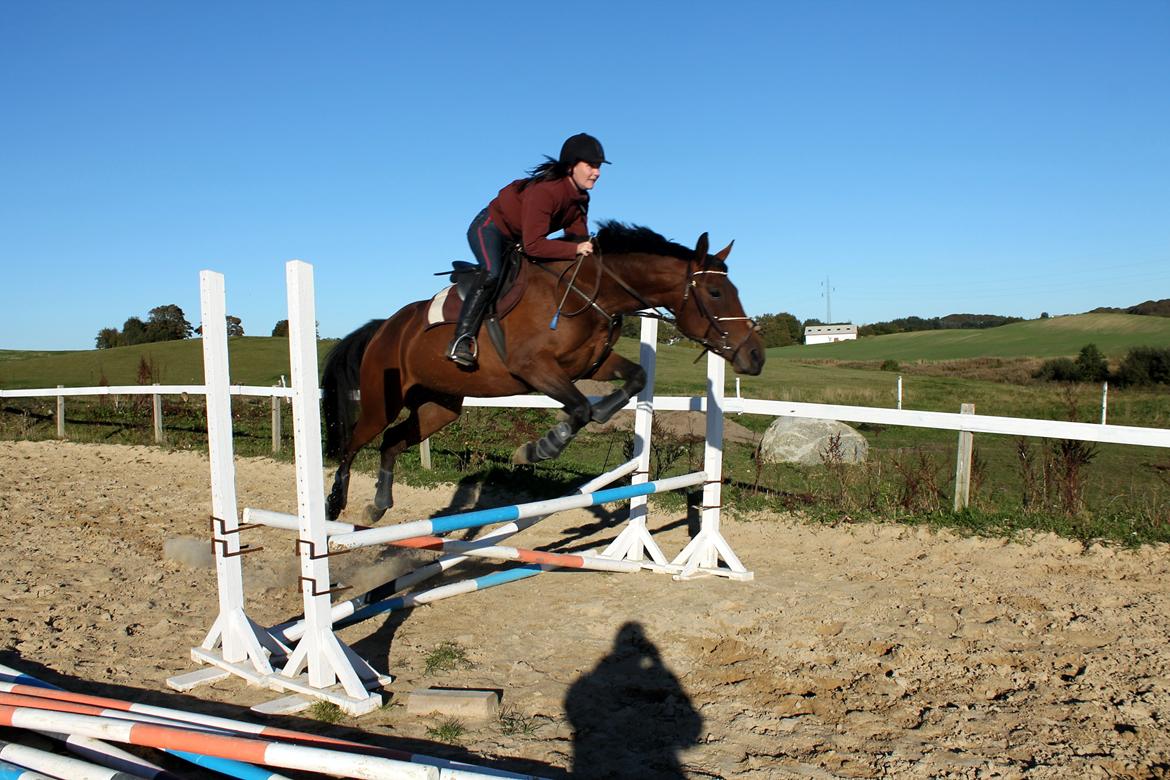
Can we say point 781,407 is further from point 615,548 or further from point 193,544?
point 193,544

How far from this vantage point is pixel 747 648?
408 centimetres

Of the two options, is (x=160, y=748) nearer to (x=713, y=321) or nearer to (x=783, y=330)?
(x=713, y=321)

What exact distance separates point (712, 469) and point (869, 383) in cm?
2807

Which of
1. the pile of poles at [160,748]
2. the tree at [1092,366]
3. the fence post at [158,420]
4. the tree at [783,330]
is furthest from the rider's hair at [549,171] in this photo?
the tree at [783,330]

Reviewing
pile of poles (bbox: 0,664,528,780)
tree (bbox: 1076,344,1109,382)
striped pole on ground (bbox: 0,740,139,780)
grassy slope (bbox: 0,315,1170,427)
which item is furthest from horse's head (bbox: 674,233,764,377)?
tree (bbox: 1076,344,1109,382)

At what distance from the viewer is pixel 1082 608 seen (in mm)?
4438

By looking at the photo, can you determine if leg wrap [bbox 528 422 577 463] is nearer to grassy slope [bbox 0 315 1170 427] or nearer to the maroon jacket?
the maroon jacket

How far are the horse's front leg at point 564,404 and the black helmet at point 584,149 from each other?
3.65 feet

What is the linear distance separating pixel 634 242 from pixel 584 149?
0.69m

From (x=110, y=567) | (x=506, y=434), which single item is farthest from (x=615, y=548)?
(x=506, y=434)

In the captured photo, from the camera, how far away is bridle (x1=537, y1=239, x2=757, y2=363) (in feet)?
14.5

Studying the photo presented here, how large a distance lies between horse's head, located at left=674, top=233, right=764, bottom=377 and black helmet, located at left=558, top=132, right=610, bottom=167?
0.73 metres

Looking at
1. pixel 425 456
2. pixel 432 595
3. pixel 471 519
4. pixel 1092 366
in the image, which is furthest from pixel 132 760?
pixel 1092 366

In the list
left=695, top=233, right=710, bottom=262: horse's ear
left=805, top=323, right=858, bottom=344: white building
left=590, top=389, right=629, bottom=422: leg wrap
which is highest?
left=805, top=323, right=858, bottom=344: white building
